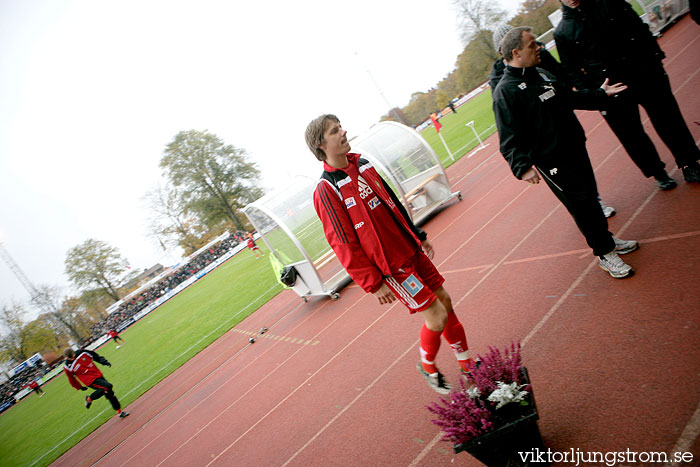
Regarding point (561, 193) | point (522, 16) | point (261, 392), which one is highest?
point (522, 16)

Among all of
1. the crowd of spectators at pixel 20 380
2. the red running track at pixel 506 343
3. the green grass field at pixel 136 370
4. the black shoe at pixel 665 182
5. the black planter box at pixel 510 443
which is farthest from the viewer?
the crowd of spectators at pixel 20 380

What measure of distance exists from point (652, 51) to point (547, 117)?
176 centimetres

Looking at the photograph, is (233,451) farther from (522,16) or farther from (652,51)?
(522,16)

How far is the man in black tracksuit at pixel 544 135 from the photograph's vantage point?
10.3 feet

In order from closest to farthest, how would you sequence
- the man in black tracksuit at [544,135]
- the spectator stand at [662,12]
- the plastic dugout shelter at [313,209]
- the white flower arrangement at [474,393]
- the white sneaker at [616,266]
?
the white flower arrangement at [474,393], the man in black tracksuit at [544,135], the white sneaker at [616,266], the plastic dugout shelter at [313,209], the spectator stand at [662,12]

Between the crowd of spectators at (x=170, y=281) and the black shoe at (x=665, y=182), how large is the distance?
1605 inches

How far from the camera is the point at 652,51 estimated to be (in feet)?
12.4

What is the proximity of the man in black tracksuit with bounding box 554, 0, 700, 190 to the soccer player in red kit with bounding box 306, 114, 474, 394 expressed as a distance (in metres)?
2.67

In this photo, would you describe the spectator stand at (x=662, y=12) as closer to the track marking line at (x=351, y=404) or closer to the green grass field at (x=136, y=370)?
the track marking line at (x=351, y=404)

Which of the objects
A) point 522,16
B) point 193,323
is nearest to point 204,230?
point 193,323

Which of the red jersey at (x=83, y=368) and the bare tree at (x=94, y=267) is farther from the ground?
the bare tree at (x=94, y=267)

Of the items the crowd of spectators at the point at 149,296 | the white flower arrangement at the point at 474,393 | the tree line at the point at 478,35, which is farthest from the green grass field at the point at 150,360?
the tree line at the point at 478,35

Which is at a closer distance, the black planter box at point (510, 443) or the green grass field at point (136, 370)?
the black planter box at point (510, 443)

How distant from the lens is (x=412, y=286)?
267 centimetres
